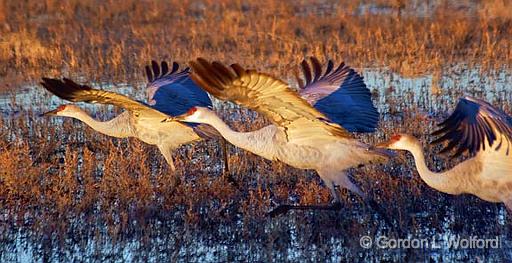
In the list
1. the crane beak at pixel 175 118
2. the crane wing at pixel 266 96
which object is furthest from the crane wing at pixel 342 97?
the crane beak at pixel 175 118

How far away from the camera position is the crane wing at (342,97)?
6916mm

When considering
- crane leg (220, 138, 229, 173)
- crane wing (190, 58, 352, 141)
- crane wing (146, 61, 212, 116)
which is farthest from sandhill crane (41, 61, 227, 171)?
crane wing (190, 58, 352, 141)

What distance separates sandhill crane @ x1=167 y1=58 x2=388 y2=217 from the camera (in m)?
5.62

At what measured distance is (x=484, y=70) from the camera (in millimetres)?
10484

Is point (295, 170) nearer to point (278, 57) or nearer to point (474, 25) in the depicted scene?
point (278, 57)

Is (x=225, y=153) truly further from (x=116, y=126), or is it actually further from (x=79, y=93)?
(x=79, y=93)

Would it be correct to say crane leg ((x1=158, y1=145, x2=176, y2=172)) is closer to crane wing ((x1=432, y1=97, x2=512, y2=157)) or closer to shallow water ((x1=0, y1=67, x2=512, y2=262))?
shallow water ((x1=0, y1=67, x2=512, y2=262))

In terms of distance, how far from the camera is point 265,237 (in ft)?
20.5

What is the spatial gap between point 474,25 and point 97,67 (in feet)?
14.5

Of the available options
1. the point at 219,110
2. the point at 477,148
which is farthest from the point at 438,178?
the point at 219,110

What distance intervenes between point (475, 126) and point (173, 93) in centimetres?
295

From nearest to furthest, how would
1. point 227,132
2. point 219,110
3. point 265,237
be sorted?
point 265,237 < point 227,132 < point 219,110

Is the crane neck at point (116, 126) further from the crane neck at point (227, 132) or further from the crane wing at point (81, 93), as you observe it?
the crane neck at point (227, 132)

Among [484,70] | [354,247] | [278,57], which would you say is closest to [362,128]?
[354,247]
